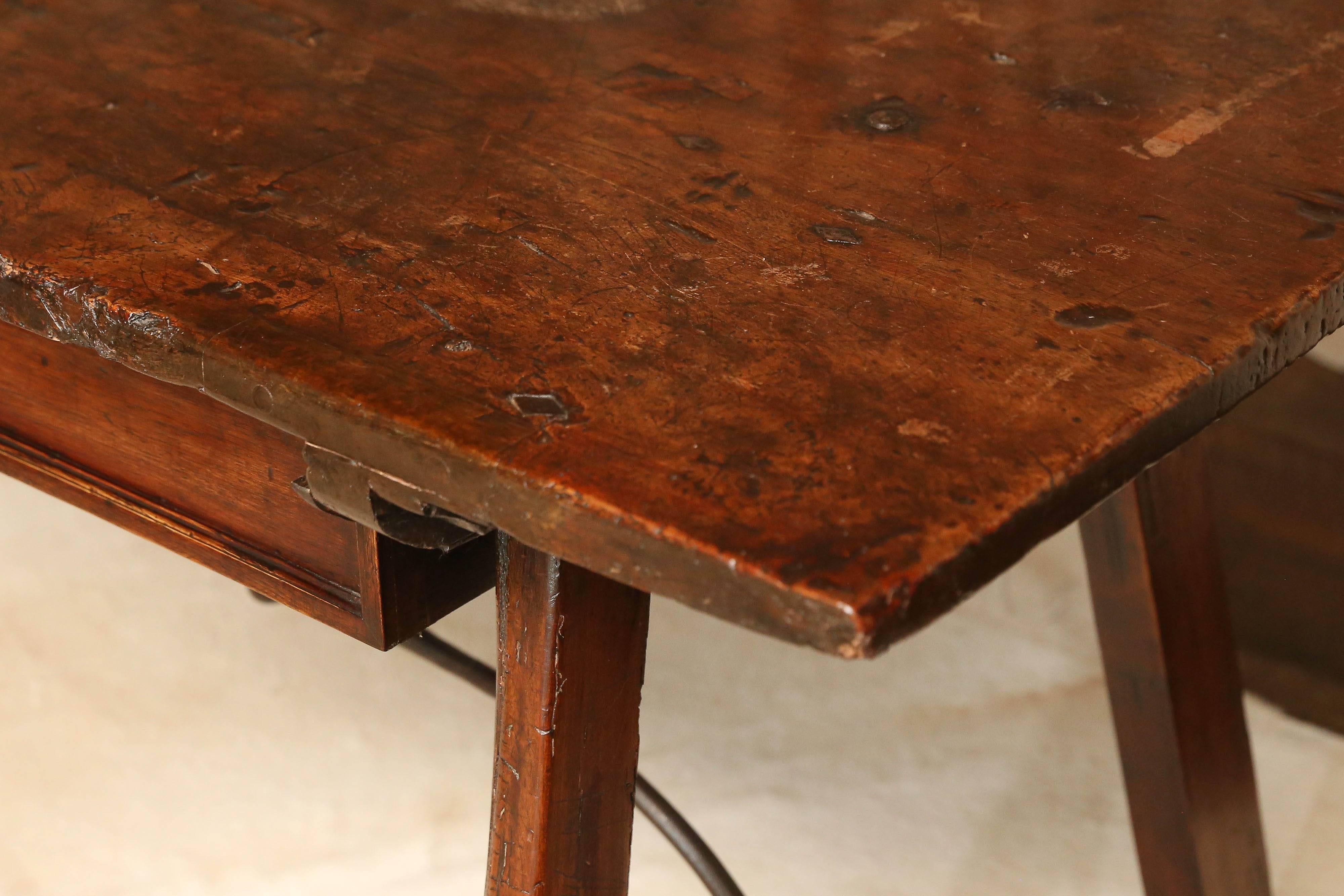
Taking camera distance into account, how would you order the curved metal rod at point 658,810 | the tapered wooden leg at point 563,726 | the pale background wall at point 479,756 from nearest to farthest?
the tapered wooden leg at point 563,726, the curved metal rod at point 658,810, the pale background wall at point 479,756

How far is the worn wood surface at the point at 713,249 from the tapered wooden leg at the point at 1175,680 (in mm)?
295

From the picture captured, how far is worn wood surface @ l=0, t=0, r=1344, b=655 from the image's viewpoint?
57cm

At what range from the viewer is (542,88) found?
0.91 meters

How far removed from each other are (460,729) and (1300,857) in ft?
2.72

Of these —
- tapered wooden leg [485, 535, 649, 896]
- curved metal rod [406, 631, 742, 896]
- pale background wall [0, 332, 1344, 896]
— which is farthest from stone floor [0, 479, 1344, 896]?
tapered wooden leg [485, 535, 649, 896]

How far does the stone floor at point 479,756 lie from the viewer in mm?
1386

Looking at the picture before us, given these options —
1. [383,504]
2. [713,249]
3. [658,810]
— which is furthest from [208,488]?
[658,810]

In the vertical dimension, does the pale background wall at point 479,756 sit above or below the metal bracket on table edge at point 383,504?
below

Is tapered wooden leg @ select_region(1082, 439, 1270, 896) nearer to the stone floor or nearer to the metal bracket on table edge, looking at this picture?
the stone floor

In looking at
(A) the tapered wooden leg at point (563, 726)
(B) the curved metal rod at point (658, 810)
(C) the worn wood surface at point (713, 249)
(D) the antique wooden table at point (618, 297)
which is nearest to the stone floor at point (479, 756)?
(B) the curved metal rod at point (658, 810)

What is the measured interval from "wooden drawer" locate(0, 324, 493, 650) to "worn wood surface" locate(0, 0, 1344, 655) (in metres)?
0.08

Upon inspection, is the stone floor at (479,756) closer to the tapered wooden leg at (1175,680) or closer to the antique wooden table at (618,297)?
the tapered wooden leg at (1175,680)

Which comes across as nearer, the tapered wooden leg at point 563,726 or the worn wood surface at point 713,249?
the worn wood surface at point 713,249

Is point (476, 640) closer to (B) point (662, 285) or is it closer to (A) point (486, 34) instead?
(A) point (486, 34)
